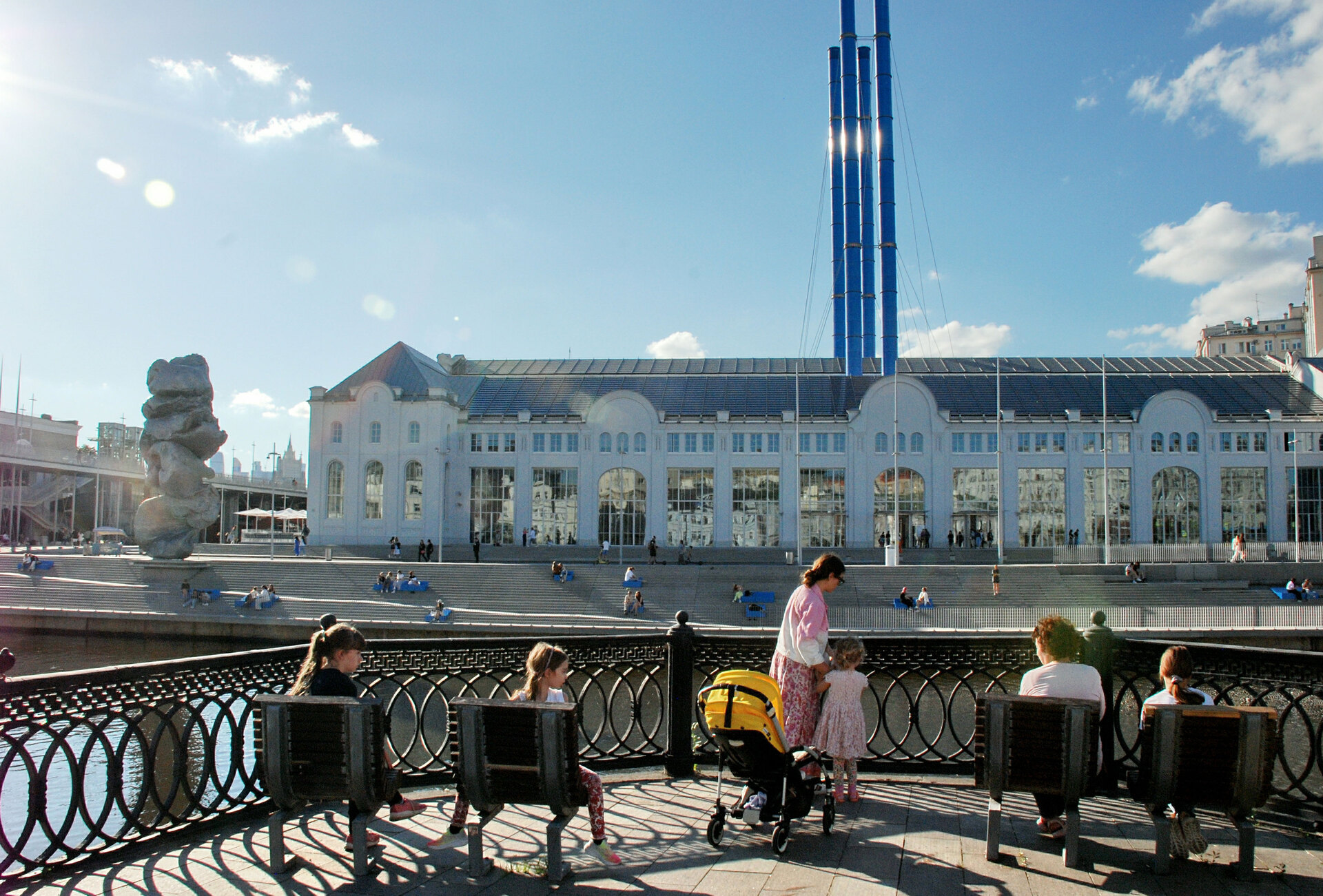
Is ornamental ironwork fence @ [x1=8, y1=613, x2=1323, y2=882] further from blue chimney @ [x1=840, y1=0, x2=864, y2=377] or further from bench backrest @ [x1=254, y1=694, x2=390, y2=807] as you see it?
blue chimney @ [x1=840, y1=0, x2=864, y2=377]

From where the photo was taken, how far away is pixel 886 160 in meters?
64.4

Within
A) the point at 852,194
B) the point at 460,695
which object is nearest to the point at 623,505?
the point at 852,194

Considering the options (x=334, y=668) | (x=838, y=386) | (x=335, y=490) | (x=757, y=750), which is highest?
(x=838, y=386)

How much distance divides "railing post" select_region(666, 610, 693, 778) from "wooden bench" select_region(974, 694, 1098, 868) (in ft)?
8.86

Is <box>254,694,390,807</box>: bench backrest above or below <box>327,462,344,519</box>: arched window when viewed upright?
below

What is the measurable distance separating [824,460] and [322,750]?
180 ft

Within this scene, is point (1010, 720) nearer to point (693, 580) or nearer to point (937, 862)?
point (937, 862)

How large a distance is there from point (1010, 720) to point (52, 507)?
10786 centimetres

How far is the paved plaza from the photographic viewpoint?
542cm

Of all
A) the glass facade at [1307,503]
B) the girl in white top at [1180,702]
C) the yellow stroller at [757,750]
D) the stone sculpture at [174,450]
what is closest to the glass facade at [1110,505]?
the glass facade at [1307,503]

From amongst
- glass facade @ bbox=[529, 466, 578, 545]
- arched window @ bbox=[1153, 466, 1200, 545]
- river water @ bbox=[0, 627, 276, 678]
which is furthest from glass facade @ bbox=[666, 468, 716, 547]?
river water @ bbox=[0, 627, 276, 678]

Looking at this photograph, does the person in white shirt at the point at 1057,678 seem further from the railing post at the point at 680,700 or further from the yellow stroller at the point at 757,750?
the railing post at the point at 680,700

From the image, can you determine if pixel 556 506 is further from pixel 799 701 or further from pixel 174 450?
pixel 799 701

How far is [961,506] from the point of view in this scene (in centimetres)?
5772
